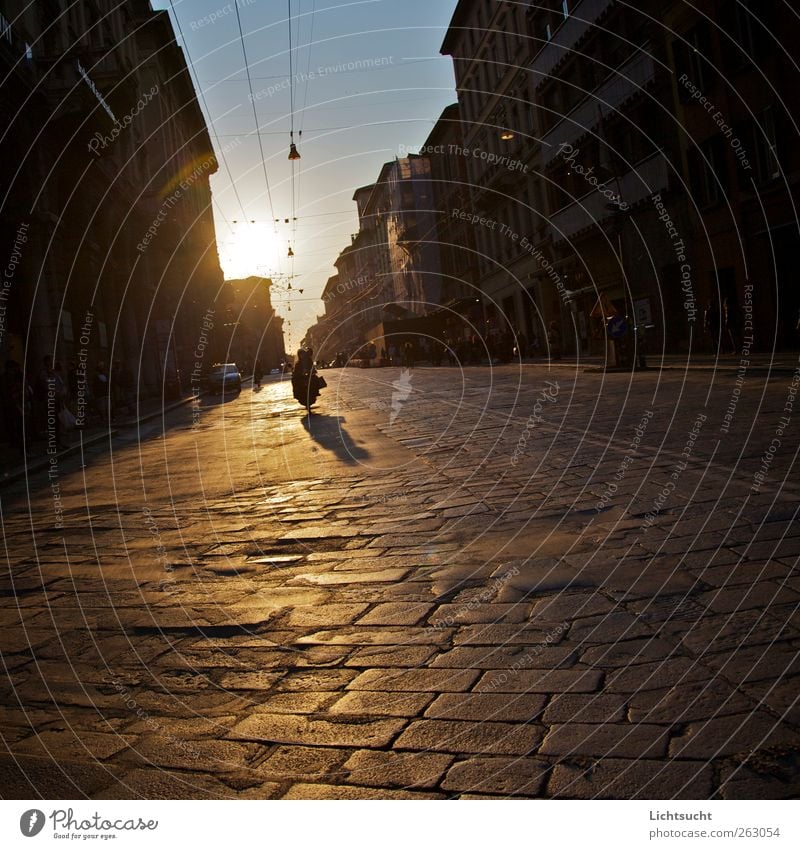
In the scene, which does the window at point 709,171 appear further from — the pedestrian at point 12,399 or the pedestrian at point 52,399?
the pedestrian at point 12,399

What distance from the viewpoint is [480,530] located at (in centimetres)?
598

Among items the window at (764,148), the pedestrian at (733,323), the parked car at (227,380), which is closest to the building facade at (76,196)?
the parked car at (227,380)

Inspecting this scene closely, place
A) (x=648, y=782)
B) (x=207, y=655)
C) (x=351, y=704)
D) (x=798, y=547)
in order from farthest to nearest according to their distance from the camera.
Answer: (x=798, y=547) < (x=207, y=655) < (x=351, y=704) < (x=648, y=782)

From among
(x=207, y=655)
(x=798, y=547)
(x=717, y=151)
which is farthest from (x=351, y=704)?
(x=717, y=151)

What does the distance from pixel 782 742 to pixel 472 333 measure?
51945 millimetres

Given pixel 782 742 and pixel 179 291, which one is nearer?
pixel 782 742

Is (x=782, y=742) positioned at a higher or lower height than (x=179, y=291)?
lower

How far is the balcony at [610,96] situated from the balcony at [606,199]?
6.72 feet

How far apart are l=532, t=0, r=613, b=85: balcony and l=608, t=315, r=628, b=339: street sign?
36.7ft

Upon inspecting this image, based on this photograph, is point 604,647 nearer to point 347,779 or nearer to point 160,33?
point 347,779

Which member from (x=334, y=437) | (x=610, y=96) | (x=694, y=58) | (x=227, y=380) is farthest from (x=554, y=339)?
(x=334, y=437)

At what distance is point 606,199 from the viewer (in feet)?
92.4

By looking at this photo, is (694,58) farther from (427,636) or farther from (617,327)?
(427,636)

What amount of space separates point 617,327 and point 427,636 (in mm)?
18734
